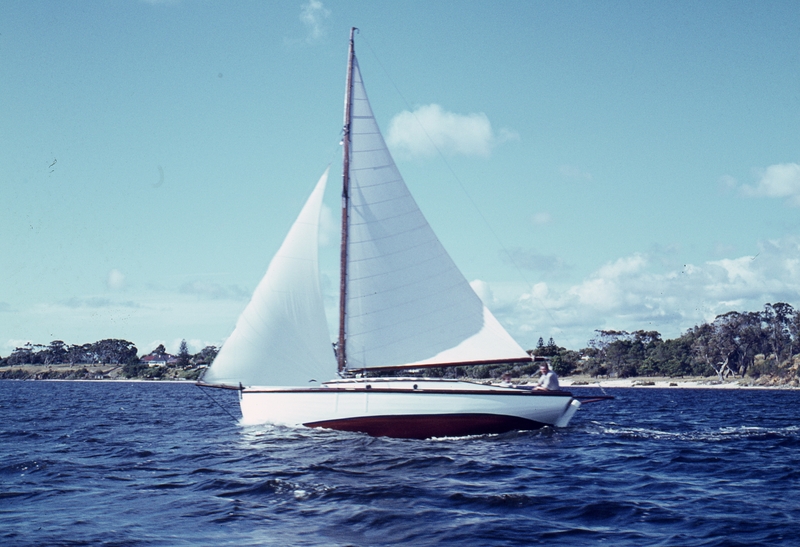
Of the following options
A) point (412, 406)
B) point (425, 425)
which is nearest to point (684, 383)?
point (425, 425)

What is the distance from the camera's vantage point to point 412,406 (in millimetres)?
21219

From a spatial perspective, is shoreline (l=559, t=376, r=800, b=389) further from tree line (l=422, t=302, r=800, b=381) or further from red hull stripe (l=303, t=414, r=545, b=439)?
red hull stripe (l=303, t=414, r=545, b=439)

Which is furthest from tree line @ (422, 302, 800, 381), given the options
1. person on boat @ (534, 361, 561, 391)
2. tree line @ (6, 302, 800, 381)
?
person on boat @ (534, 361, 561, 391)

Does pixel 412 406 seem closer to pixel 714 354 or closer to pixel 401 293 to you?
pixel 401 293

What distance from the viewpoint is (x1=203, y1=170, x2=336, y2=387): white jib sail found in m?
22.3

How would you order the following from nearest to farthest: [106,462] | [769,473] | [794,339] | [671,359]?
1. [769,473]
2. [106,462]
3. [794,339]
4. [671,359]

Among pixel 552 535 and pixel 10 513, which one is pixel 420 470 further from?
pixel 10 513

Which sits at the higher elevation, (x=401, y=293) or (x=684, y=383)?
(x=401, y=293)

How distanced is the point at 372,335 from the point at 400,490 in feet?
33.0

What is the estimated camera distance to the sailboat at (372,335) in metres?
21.6

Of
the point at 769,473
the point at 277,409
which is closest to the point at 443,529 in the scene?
the point at 769,473

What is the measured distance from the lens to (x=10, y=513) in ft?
39.1

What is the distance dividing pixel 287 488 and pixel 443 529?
4527 mm

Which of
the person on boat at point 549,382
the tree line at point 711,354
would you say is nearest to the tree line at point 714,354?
the tree line at point 711,354
